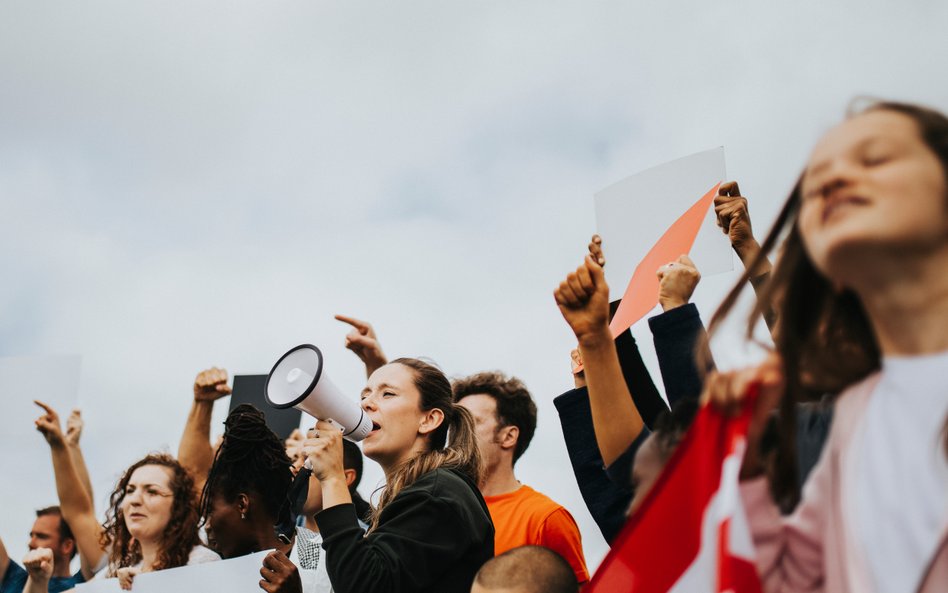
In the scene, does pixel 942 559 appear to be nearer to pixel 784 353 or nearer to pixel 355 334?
pixel 784 353

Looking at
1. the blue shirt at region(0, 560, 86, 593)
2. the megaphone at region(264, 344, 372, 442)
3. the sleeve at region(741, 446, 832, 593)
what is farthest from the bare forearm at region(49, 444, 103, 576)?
the sleeve at region(741, 446, 832, 593)

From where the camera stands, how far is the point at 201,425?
5.18 metres

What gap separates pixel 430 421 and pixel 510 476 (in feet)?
2.76

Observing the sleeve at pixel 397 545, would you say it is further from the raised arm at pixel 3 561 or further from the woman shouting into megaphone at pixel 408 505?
the raised arm at pixel 3 561

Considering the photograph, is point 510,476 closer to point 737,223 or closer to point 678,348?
point 737,223

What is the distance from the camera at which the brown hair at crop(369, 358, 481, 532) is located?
362 cm

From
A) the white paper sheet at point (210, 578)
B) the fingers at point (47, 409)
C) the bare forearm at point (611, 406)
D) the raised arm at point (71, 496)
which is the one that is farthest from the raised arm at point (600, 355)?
the fingers at point (47, 409)

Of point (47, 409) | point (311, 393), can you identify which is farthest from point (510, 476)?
point (47, 409)

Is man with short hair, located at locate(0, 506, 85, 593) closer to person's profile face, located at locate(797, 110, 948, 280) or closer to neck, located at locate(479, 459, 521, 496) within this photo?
neck, located at locate(479, 459, 521, 496)

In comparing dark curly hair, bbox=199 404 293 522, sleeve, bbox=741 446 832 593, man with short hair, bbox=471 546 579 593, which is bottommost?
man with short hair, bbox=471 546 579 593

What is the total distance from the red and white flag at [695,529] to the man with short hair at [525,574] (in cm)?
90

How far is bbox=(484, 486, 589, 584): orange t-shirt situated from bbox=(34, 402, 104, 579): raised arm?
7.31 feet

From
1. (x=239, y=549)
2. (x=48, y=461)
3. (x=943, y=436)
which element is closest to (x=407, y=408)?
(x=239, y=549)

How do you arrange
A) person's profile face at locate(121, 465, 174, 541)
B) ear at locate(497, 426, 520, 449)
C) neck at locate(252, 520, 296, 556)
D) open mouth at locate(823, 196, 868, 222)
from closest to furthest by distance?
open mouth at locate(823, 196, 868, 222) < neck at locate(252, 520, 296, 556) < person's profile face at locate(121, 465, 174, 541) < ear at locate(497, 426, 520, 449)
